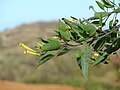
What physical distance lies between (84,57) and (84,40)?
8cm

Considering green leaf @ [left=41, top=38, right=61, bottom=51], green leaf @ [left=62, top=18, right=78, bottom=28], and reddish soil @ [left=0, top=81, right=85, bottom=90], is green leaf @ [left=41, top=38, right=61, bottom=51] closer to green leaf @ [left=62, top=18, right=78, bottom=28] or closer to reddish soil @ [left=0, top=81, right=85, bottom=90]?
green leaf @ [left=62, top=18, right=78, bottom=28]

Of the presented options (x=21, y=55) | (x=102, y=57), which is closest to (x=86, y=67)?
→ (x=102, y=57)

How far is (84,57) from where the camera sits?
1.61 m

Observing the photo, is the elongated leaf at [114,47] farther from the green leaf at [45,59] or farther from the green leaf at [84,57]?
the green leaf at [45,59]

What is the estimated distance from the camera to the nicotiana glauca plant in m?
1.64

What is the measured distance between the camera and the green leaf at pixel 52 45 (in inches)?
64.2

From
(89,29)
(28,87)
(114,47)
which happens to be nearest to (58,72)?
(28,87)

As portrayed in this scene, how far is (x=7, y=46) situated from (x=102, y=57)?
1410 inches

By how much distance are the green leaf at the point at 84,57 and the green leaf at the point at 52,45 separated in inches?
3.1

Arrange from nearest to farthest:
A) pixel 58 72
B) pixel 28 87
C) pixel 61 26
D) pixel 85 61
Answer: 1. pixel 85 61
2. pixel 61 26
3. pixel 28 87
4. pixel 58 72

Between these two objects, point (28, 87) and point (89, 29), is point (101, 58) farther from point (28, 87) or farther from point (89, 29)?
point (28, 87)

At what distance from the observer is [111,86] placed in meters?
20.4

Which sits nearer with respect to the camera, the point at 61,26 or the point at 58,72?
the point at 61,26

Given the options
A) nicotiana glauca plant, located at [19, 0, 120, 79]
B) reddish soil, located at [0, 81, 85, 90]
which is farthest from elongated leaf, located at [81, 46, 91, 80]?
reddish soil, located at [0, 81, 85, 90]
